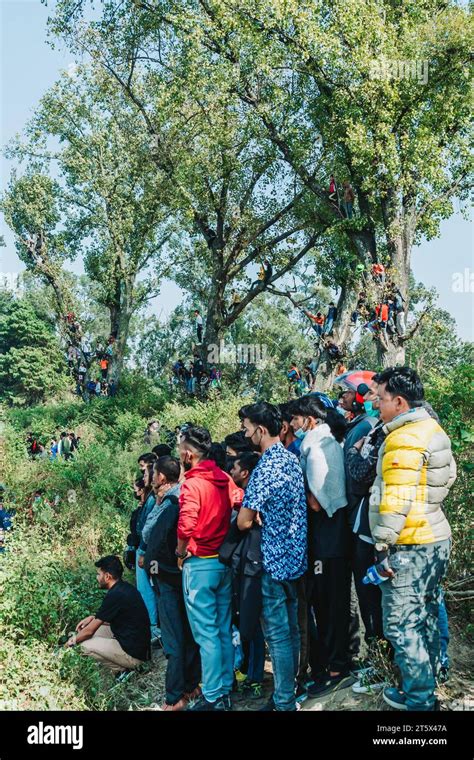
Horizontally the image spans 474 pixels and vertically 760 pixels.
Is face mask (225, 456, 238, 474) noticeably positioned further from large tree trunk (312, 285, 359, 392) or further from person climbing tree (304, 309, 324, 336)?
person climbing tree (304, 309, 324, 336)

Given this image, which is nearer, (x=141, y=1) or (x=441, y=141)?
(x=441, y=141)

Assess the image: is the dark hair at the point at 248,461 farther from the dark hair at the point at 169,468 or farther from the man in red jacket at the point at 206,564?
the dark hair at the point at 169,468

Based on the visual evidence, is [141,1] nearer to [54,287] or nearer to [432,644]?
[54,287]

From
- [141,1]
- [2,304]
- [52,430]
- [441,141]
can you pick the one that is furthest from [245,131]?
[2,304]

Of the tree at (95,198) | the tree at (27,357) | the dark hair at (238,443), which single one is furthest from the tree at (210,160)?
the tree at (27,357)

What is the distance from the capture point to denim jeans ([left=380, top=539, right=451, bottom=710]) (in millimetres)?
3793

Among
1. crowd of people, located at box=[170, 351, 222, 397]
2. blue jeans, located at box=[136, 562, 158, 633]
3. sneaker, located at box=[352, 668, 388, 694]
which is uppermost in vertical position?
crowd of people, located at box=[170, 351, 222, 397]

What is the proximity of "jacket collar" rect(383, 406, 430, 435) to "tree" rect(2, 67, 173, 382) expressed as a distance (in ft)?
54.0

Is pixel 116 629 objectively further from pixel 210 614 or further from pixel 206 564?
pixel 206 564

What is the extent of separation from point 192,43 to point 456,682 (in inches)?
544

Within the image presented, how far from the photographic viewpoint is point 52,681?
17.1ft

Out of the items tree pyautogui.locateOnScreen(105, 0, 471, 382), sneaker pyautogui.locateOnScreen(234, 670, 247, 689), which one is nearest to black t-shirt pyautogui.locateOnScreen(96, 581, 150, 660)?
sneaker pyautogui.locateOnScreen(234, 670, 247, 689)

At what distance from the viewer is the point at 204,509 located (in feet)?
15.4

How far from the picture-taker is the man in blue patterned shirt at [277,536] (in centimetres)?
430
